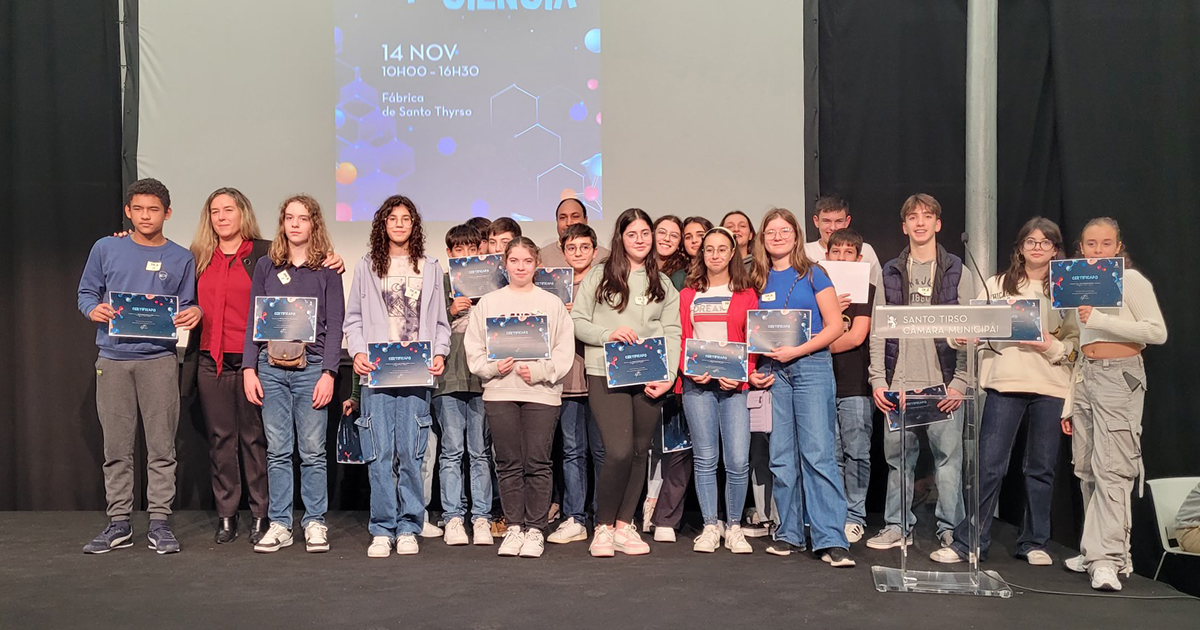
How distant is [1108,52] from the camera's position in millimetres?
4863

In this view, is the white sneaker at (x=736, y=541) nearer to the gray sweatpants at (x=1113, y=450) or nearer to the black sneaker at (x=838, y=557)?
the black sneaker at (x=838, y=557)

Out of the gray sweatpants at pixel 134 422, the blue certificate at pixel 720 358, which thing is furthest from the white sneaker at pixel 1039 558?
the gray sweatpants at pixel 134 422

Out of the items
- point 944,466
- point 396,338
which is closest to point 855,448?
point 944,466

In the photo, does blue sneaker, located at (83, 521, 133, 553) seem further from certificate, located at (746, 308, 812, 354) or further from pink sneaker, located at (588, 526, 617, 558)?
certificate, located at (746, 308, 812, 354)

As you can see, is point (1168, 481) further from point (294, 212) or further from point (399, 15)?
point (399, 15)

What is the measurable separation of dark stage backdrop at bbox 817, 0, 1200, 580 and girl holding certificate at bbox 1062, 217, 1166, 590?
1.17 meters

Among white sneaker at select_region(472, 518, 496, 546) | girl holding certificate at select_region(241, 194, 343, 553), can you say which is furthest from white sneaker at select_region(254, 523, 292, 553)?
white sneaker at select_region(472, 518, 496, 546)

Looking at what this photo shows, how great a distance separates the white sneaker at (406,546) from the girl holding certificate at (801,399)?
1528mm

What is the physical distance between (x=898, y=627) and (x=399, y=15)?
4013 millimetres

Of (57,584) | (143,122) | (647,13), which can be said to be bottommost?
(57,584)

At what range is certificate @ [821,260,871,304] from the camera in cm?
429

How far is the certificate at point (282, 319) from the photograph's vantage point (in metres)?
4.05

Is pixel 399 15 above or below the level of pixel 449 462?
above

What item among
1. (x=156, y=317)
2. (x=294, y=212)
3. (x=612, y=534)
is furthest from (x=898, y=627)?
(x=156, y=317)
